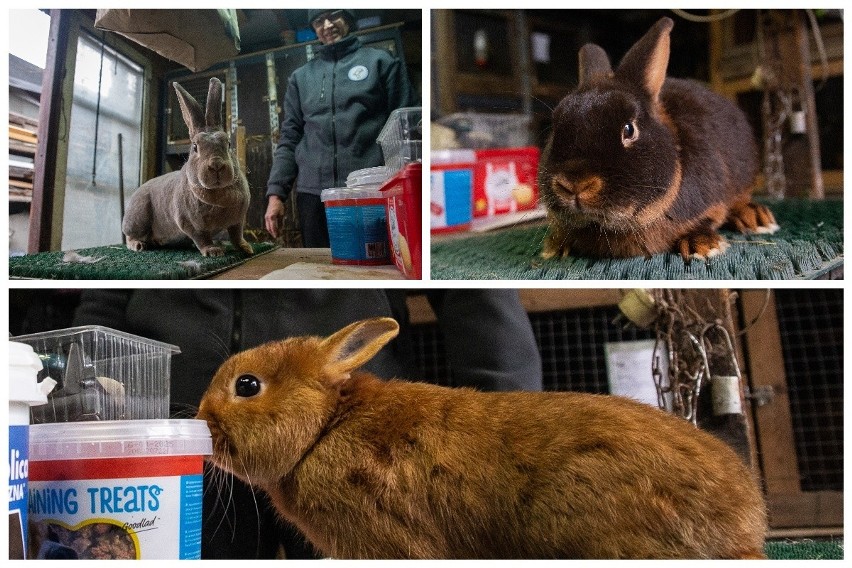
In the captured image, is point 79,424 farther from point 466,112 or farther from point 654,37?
point 654,37

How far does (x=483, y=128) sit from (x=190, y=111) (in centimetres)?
44

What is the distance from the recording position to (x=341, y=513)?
87cm

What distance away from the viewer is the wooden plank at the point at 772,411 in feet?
4.69

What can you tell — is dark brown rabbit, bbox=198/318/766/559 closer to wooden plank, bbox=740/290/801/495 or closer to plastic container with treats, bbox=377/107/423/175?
plastic container with treats, bbox=377/107/423/175

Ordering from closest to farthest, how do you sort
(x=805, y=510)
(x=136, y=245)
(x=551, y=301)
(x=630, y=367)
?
(x=136, y=245) → (x=805, y=510) → (x=551, y=301) → (x=630, y=367)

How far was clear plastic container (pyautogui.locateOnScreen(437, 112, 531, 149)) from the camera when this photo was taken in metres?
1.14

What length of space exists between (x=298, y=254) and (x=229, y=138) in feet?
0.62

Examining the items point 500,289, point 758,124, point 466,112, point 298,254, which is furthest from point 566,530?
point 758,124

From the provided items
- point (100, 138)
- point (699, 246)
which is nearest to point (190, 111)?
point (100, 138)

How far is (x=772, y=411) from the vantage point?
58.7 inches

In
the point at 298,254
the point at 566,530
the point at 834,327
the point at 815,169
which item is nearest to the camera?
the point at 566,530

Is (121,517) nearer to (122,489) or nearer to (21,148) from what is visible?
(122,489)

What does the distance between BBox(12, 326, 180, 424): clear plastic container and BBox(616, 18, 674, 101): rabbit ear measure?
0.77m

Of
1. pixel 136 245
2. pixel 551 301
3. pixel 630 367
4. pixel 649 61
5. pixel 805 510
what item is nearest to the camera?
pixel 649 61
